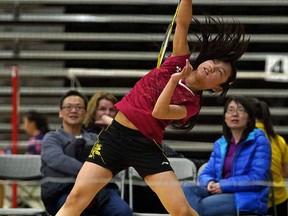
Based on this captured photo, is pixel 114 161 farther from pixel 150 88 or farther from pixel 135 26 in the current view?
pixel 135 26

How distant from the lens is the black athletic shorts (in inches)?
206

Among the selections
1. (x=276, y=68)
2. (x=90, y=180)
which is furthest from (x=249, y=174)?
(x=276, y=68)

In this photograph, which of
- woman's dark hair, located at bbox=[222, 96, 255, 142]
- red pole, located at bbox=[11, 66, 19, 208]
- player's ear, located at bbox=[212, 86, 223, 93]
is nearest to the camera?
player's ear, located at bbox=[212, 86, 223, 93]

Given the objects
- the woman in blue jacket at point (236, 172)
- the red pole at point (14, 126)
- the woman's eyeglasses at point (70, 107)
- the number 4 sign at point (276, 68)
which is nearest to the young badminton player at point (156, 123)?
the woman in blue jacket at point (236, 172)

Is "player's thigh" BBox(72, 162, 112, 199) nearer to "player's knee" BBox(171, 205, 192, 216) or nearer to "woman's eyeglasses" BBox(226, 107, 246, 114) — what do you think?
"player's knee" BBox(171, 205, 192, 216)

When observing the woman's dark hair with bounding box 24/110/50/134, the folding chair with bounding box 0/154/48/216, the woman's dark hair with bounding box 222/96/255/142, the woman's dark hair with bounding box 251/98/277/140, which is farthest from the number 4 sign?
the folding chair with bounding box 0/154/48/216

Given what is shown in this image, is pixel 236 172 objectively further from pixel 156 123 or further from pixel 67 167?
pixel 156 123

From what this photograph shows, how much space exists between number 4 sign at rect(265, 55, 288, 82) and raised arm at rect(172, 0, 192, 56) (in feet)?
11.6

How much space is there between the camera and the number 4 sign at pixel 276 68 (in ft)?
28.8

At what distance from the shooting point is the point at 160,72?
5.35 m

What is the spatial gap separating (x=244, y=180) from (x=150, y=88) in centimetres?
156

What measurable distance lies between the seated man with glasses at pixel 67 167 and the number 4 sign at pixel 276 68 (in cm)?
264

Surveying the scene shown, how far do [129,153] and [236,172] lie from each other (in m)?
1.58

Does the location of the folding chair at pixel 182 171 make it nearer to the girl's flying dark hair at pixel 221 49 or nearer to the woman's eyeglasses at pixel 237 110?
the woman's eyeglasses at pixel 237 110
